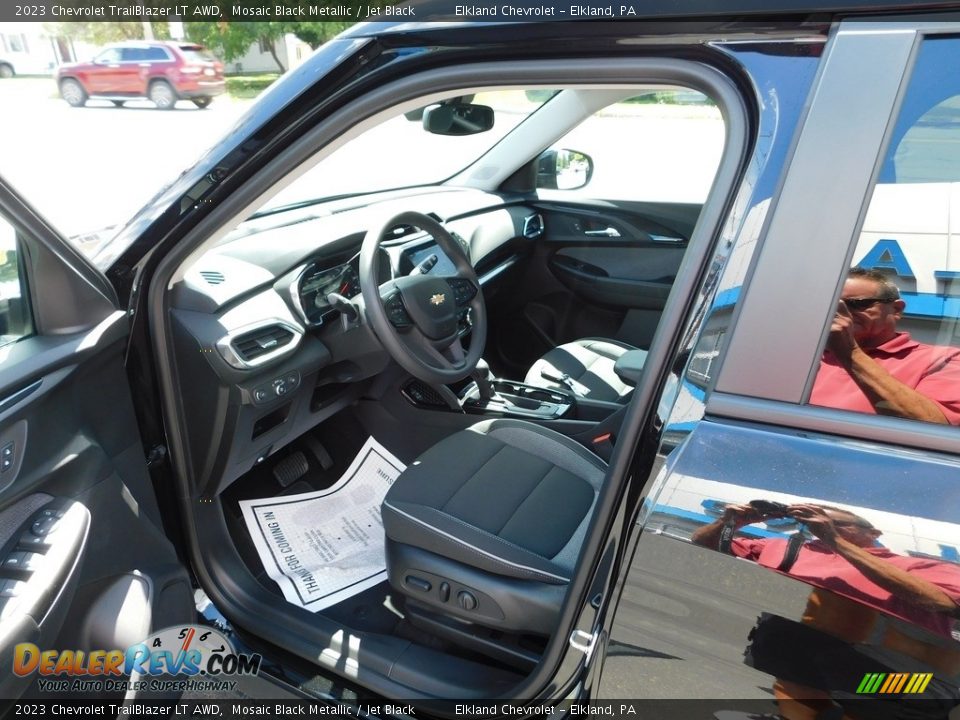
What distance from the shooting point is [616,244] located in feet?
10.6

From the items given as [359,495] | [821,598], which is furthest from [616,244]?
[821,598]

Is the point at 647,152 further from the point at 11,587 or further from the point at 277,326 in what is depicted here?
the point at 11,587

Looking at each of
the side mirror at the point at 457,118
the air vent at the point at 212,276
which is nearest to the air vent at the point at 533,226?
the side mirror at the point at 457,118

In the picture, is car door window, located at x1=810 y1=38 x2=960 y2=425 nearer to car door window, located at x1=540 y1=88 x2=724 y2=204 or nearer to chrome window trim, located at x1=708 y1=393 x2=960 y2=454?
chrome window trim, located at x1=708 y1=393 x2=960 y2=454

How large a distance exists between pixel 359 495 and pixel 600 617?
4.07 ft

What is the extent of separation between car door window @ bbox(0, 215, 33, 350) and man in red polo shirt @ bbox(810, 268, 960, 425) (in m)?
1.42

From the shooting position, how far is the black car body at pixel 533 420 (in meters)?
0.90

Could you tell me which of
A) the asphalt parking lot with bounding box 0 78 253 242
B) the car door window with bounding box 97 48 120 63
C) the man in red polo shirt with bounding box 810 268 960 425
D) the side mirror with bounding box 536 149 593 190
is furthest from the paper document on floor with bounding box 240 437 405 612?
the car door window with bounding box 97 48 120 63

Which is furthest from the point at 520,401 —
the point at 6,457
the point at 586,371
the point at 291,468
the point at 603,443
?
the point at 6,457

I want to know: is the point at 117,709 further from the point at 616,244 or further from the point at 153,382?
the point at 616,244

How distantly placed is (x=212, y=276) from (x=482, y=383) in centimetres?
102

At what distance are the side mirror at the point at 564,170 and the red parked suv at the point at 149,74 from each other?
1171cm

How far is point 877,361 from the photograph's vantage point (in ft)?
3.03

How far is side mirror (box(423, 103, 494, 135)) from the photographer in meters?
2.28
